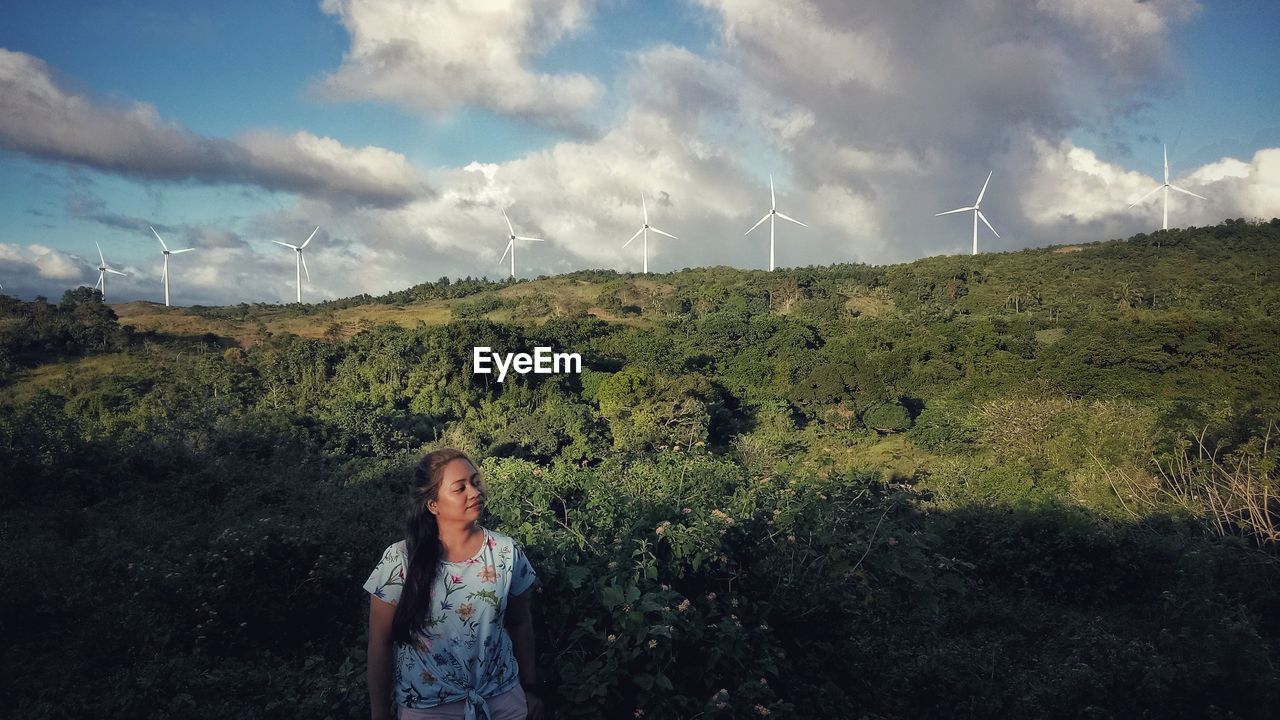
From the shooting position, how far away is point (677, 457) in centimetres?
891

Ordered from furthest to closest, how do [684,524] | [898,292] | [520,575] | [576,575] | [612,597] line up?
[898,292] → [684,524] → [576,575] → [612,597] → [520,575]

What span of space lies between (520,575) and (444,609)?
324 millimetres

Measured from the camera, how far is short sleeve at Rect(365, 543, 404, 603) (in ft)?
9.07

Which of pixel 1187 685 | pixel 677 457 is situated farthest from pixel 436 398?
pixel 1187 685

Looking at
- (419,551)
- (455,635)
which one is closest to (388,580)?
(419,551)

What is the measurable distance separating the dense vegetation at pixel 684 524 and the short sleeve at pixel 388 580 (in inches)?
48.7

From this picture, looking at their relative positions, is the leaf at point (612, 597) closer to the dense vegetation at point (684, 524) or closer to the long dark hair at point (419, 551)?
the dense vegetation at point (684, 524)

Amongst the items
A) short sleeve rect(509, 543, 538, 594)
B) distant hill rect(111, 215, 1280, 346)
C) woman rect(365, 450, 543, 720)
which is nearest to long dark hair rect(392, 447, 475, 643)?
woman rect(365, 450, 543, 720)

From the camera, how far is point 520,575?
2.95 m

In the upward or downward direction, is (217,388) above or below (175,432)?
above

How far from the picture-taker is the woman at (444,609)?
9.11ft

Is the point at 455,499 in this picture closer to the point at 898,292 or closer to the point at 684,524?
the point at 684,524

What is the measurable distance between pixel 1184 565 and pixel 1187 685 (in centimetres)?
527

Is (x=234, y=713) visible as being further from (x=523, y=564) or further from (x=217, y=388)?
(x=217, y=388)
